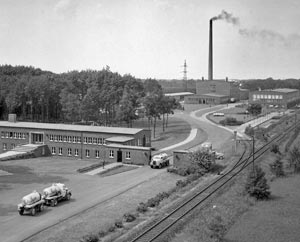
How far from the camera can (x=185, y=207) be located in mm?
37344

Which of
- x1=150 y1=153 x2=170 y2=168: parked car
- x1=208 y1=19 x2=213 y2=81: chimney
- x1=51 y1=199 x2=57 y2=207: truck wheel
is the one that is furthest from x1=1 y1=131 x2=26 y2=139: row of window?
x1=208 y1=19 x2=213 y2=81: chimney

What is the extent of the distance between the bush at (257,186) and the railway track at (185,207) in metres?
3.17

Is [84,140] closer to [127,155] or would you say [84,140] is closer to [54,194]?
[127,155]

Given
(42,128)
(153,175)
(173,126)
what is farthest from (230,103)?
(153,175)

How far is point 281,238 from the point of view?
102 feet

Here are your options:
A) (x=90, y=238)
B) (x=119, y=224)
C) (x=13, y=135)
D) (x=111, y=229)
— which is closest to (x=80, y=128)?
(x=13, y=135)

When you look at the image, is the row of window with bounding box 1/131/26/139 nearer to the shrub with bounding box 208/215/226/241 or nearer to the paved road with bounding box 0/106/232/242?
the paved road with bounding box 0/106/232/242

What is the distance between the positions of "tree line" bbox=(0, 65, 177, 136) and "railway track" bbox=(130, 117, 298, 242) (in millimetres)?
35076

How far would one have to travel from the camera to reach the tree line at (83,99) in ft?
302

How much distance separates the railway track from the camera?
29734mm

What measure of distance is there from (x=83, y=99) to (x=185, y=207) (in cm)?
5903

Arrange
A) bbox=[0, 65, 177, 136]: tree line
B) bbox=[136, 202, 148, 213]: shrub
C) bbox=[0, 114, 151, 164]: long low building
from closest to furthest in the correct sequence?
bbox=[136, 202, 148, 213]: shrub, bbox=[0, 114, 151, 164]: long low building, bbox=[0, 65, 177, 136]: tree line

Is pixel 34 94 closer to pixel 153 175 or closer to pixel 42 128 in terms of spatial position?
pixel 42 128

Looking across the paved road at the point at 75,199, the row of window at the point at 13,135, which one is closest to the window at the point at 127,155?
the paved road at the point at 75,199
